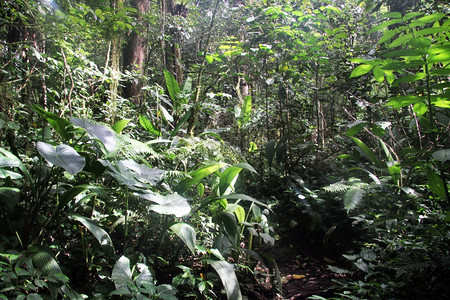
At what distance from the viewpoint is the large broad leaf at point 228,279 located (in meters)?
1.53

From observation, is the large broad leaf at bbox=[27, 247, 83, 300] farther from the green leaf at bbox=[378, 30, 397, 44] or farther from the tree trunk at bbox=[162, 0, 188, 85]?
the tree trunk at bbox=[162, 0, 188, 85]

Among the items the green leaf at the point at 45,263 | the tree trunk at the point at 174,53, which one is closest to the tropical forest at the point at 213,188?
the green leaf at the point at 45,263

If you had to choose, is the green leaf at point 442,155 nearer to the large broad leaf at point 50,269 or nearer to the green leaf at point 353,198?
the green leaf at point 353,198

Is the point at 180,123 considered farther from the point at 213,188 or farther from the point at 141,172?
the point at 141,172

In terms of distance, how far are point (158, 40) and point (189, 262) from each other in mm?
3388

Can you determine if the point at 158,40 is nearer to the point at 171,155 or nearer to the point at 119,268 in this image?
the point at 171,155

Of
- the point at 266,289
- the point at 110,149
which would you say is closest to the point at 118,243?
the point at 110,149

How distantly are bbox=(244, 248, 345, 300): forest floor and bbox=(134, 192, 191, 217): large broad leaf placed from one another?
0.98 meters

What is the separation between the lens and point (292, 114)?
3.62m

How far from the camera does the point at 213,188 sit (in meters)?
2.32

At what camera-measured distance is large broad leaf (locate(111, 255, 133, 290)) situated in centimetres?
122

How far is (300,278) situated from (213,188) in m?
1.05

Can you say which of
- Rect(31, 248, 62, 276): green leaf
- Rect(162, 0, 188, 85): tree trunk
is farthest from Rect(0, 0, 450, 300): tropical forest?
Rect(162, 0, 188, 85): tree trunk

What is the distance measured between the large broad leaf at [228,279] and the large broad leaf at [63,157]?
971 mm
